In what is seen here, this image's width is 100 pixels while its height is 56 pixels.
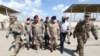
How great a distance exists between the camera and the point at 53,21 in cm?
1387

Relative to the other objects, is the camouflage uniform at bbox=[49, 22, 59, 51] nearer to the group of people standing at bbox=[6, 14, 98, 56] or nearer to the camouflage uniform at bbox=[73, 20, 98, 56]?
the group of people standing at bbox=[6, 14, 98, 56]

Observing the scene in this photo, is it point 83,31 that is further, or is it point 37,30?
point 37,30

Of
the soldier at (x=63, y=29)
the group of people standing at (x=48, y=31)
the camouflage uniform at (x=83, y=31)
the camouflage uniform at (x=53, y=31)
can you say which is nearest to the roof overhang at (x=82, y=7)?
the group of people standing at (x=48, y=31)

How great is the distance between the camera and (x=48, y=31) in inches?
568

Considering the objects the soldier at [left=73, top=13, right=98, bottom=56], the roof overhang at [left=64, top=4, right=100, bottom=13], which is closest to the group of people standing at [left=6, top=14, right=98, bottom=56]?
the soldier at [left=73, top=13, right=98, bottom=56]

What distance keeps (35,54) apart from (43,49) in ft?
3.75

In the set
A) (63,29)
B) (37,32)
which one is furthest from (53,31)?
(37,32)

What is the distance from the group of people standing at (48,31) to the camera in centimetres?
1224

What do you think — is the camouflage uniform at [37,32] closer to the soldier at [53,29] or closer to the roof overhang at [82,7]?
the soldier at [53,29]

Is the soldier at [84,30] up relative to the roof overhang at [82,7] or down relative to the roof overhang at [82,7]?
down

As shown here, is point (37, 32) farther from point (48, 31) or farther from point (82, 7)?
point (82, 7)

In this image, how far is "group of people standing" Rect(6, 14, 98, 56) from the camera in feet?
40.2

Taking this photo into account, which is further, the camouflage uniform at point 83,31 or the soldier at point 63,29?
the soldier at point 63,29

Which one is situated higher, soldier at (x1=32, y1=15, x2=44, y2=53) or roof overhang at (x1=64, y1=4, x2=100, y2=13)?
roof overhang at (x1=64, y1=4, x2=100, y2=13)
